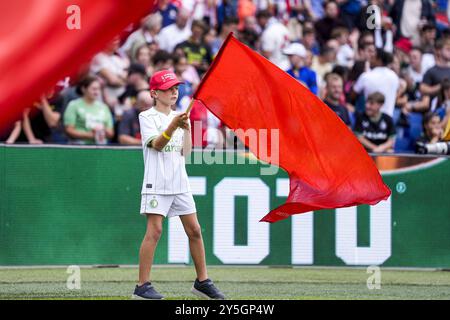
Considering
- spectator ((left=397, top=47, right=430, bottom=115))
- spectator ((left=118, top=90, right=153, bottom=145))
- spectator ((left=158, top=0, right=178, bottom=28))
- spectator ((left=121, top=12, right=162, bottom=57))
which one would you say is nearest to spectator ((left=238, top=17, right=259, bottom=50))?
spectator ((left=158, top=0, right=178, bottom=28))

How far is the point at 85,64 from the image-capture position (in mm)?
950

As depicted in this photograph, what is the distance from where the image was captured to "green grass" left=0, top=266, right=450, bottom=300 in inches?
318

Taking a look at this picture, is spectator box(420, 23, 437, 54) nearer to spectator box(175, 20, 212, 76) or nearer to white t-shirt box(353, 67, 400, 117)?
white t-shirt box(353, 67, 400, 117)

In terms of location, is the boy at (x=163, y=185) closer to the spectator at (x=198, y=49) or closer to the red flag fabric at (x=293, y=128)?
the red flag fabric at (x=293, y=128)

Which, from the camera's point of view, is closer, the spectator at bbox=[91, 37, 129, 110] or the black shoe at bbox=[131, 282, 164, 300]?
the black shoe at bbox=[131, 282, 164, 300]

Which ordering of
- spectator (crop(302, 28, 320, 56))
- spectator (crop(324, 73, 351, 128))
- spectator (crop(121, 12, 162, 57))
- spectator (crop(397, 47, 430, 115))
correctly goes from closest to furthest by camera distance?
spectator (crop(324, 73, 351, 128)) < spectator (crop(121, 12, 162, 57)) < spectator (crop(397, 47, 430, 115)) < spectator (crop(302, 28, 320, 56))

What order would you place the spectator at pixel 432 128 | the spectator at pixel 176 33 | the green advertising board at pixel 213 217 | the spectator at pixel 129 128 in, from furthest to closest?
the spectator at pixel 176 33, the spectator at pixel 432 128, the spectator at pixel 129 128, the green advertising board at pixel 213 217

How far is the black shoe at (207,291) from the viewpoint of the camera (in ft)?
24.0

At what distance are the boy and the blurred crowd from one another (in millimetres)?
2589

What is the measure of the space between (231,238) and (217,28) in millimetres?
5944

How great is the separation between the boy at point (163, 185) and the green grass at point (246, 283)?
444 mm

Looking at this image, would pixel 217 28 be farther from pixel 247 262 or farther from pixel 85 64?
pixel 85 64

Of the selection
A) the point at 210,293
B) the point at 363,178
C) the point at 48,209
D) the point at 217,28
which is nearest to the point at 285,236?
the point at 48,209

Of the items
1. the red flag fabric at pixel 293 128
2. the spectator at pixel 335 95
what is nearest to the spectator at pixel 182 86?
the spectator at pixel 335 95
